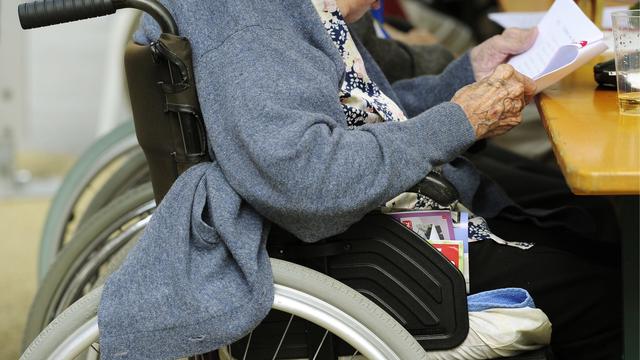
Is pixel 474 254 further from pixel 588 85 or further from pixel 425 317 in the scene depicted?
pixel 588 85

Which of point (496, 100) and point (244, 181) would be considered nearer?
point (244, 181)

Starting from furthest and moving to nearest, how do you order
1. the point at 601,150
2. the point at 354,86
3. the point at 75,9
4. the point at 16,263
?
the point at 16,263, the point at 354,86, the point at 75,9, the point at 601,150

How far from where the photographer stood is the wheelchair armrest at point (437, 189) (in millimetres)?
1291

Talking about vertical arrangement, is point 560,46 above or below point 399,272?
above

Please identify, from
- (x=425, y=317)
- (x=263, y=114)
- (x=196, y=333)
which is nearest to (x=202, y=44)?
(x=263, y=114)

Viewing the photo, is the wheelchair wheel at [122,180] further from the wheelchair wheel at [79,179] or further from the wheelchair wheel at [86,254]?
the wheelchair wheel at [86,254]

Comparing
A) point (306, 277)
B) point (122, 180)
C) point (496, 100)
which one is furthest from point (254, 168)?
point (122, 180)

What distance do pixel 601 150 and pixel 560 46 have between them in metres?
0.38

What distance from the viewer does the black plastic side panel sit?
1333 millimetres

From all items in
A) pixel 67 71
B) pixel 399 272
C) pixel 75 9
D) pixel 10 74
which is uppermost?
pixel 75 9

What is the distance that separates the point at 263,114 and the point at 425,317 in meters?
0.38

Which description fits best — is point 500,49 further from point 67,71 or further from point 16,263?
point 67,71

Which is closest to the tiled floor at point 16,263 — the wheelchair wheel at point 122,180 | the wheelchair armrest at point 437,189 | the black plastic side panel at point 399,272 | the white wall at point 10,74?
the white wall at point 10,74

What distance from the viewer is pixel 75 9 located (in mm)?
1262
